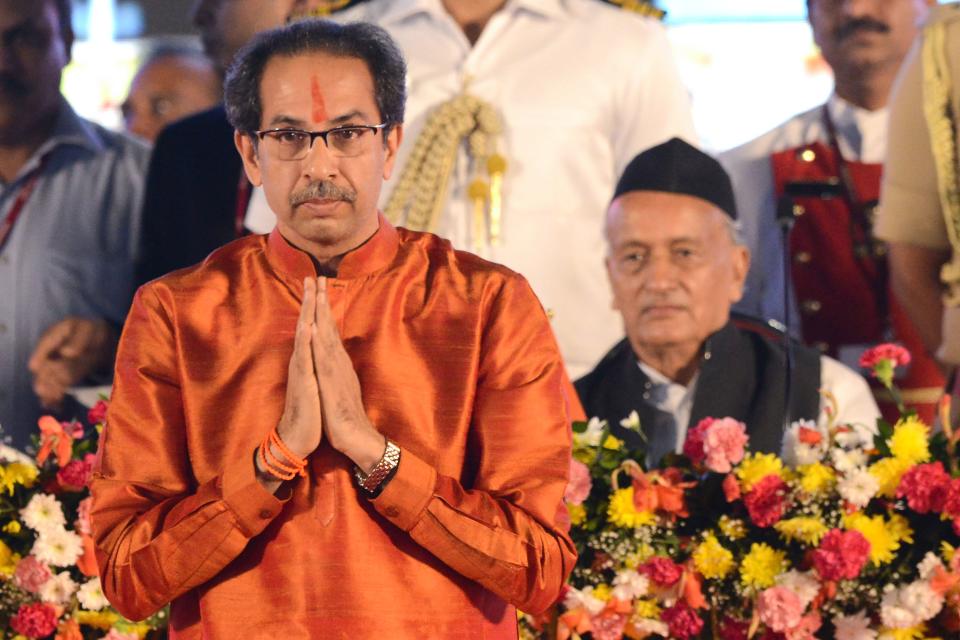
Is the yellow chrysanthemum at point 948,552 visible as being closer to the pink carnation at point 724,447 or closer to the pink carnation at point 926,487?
the pink carnation at point 926,487

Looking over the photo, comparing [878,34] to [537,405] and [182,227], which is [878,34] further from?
[537,405]

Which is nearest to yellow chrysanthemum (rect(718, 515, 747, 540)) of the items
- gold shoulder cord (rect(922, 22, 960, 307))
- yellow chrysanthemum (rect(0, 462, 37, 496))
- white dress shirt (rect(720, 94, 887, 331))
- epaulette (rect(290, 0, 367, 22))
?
gold shoulder cord (rect(922, 22, 960, 307))

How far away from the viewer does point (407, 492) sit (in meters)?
1.98

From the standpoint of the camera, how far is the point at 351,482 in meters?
2.06

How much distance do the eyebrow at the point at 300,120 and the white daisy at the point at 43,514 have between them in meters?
1.25

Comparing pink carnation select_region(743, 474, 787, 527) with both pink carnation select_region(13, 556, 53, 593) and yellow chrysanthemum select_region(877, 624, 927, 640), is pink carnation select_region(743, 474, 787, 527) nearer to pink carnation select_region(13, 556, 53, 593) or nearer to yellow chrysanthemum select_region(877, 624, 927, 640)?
yellow chrysanthemum select_region(877, 624, 927, 640)

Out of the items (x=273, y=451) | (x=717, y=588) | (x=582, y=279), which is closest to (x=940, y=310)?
(x=582, y=279)

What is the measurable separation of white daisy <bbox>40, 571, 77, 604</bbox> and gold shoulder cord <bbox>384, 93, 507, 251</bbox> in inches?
57.9

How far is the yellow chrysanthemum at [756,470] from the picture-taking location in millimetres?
2986

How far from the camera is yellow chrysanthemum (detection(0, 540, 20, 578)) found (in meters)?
3.06

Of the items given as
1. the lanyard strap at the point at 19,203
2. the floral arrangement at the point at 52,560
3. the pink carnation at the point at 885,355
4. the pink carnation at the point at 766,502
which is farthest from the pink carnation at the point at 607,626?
the lanyard strap at the point at 19,203

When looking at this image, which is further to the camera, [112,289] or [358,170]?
[112,289]

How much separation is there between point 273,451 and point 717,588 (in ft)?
4.10

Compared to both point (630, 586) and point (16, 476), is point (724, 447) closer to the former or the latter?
point (630, 586)
